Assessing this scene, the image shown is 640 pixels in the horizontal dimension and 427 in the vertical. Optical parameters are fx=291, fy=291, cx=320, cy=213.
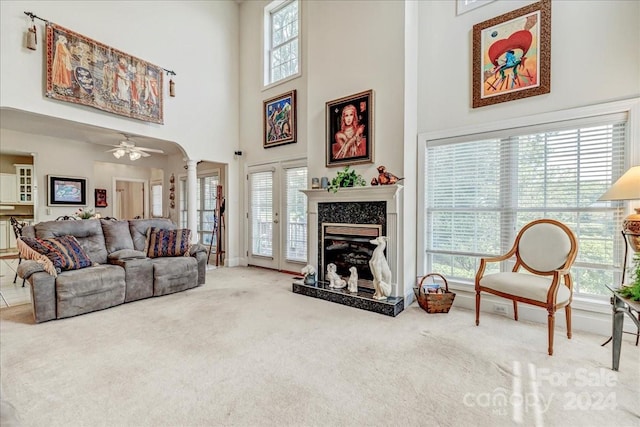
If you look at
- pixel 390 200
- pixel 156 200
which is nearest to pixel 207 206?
pixel 156 200

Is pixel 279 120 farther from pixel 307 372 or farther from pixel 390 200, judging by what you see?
pixel 307 372

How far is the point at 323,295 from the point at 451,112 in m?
2.68

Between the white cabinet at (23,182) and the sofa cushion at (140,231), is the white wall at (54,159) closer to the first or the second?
the white cabinet at (23,182)

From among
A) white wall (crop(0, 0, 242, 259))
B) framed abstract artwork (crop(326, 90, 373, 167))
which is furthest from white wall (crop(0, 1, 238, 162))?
framed abstract artwork (crop(326, 90, 373, 167))

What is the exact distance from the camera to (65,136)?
227 inches

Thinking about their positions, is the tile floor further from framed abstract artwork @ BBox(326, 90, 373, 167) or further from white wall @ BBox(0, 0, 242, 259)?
framed abstract artwork @ BBox(326, 90, 373, 167)

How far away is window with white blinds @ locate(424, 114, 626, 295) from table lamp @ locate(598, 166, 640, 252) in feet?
1.71

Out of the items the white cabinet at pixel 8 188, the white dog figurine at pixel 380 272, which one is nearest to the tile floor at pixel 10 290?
the white cabinet at pixel 8 188

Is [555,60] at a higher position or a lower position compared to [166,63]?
lower

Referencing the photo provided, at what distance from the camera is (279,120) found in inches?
211

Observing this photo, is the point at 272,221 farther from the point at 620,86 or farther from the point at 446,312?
the point at 620,86

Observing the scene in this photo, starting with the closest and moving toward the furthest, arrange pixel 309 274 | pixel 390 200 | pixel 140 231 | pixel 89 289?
pixel 89 289 < pixel 390 200 < pixel 309 274 < pixel 140 231

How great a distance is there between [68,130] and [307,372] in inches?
240

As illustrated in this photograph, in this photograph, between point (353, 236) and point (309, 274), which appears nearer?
point (353, 236)
